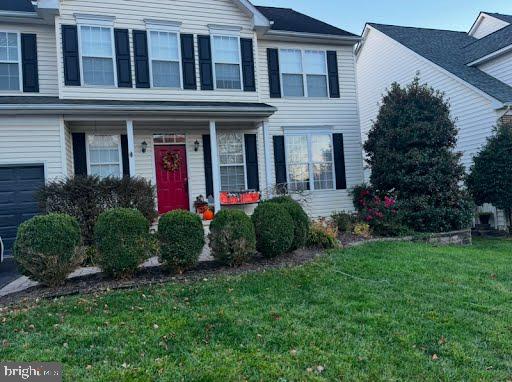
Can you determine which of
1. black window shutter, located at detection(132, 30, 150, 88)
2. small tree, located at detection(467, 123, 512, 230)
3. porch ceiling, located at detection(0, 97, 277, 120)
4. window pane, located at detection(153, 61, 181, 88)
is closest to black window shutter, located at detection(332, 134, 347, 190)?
porch ceiling, located at detection(0, 97, 277, 120)

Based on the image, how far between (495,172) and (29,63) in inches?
521

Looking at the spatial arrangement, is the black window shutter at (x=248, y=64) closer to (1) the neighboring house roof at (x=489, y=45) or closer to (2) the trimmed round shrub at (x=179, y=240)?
(2) the trimmed round shrub at (x=179, y=240)

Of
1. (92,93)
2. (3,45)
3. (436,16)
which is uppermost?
(436,16)

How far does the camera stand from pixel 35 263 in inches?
219

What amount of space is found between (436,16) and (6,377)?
25763 mm

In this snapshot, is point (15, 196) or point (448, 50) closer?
point (15, 196)

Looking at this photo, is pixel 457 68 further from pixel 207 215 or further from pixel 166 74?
pixel 207 215

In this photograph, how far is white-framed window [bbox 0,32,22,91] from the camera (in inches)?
395

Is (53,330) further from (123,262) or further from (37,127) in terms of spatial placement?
(37,127)

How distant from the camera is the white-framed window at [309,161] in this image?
487 inches

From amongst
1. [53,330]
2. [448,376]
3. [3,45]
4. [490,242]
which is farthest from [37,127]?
[490,242]

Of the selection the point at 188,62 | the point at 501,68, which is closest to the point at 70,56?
the point at 188,62

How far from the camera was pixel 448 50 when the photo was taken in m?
16.9

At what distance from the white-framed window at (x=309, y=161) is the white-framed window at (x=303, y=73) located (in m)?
1.33
